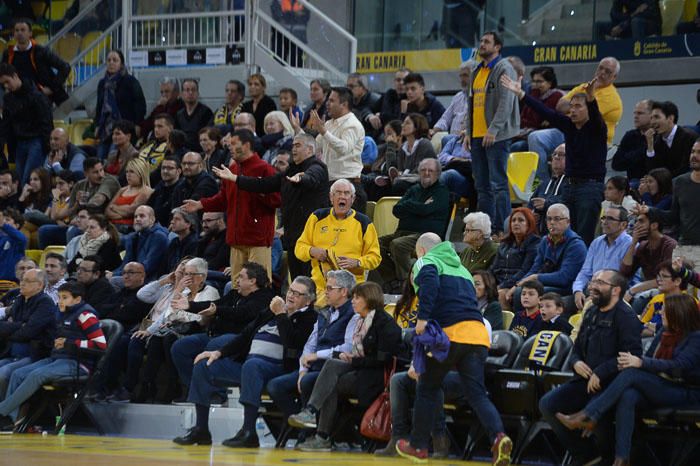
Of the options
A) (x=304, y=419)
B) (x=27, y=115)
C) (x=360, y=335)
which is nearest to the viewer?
(x=304, y=419)

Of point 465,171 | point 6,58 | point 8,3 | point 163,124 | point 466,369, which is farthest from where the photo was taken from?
point 8,3

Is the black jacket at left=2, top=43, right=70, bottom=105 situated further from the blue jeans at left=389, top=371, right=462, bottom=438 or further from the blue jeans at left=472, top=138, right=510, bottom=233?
the blue jeans at left=389, top=371, right=462, bottom=438

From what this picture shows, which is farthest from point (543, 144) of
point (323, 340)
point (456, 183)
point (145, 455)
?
point (145, 455)

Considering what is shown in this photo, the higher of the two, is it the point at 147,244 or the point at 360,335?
the point at 147,244

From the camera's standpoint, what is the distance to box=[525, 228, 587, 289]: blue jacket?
10.7 metres

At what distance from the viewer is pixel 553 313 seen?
31.3 ft

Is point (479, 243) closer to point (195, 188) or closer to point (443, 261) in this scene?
point (443, 261)

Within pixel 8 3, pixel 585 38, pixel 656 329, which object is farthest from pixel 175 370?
pixel 8 3

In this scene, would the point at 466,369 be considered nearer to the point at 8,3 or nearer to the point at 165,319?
the point at 165,319

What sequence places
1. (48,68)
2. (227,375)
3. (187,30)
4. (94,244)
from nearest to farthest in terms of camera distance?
(227,375)
(94,244)
(48,68)
(187,30)

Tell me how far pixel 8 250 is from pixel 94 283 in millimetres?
2108

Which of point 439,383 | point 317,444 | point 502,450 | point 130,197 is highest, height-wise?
point 130,197

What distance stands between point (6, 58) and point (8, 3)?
4.12 metres

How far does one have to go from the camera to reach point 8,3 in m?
21.5
